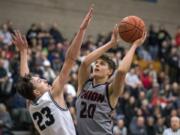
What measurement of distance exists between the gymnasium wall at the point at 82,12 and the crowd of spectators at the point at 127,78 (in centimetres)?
96

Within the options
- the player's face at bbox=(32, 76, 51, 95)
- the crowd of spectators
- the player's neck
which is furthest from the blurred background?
the player's face at bbox=(32, 76, 51, 95)

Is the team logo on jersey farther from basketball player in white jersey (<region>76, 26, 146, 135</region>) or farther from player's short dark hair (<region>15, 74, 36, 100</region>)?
player's short dark hair (<region>15, 74, 36, 100</region>)

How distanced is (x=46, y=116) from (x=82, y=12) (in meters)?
14.1

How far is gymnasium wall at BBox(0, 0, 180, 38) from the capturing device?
701 inches

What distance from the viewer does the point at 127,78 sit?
15.6 m

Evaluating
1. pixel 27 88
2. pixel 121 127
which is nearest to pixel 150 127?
pixel 121 127

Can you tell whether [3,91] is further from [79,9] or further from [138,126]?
[79,9]

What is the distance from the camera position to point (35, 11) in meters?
18.2

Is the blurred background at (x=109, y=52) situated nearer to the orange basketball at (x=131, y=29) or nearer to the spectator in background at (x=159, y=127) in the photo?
the spectator in background at (x=159, y=127)

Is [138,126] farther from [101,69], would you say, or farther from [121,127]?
[101,69]

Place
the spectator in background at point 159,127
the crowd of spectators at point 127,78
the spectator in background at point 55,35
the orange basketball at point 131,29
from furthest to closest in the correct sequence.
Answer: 1. the spectator in background at point 55,35
2. the spectator in background at point 159,127
3. the crowd of spectators at point 127,78
4. the orange basketball at point 131,29

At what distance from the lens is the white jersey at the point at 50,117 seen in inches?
209

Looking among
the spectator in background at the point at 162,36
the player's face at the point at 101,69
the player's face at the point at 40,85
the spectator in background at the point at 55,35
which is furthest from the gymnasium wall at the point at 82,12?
the player's face at the point at 40,85

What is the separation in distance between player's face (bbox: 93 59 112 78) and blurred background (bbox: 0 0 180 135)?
243 inches
